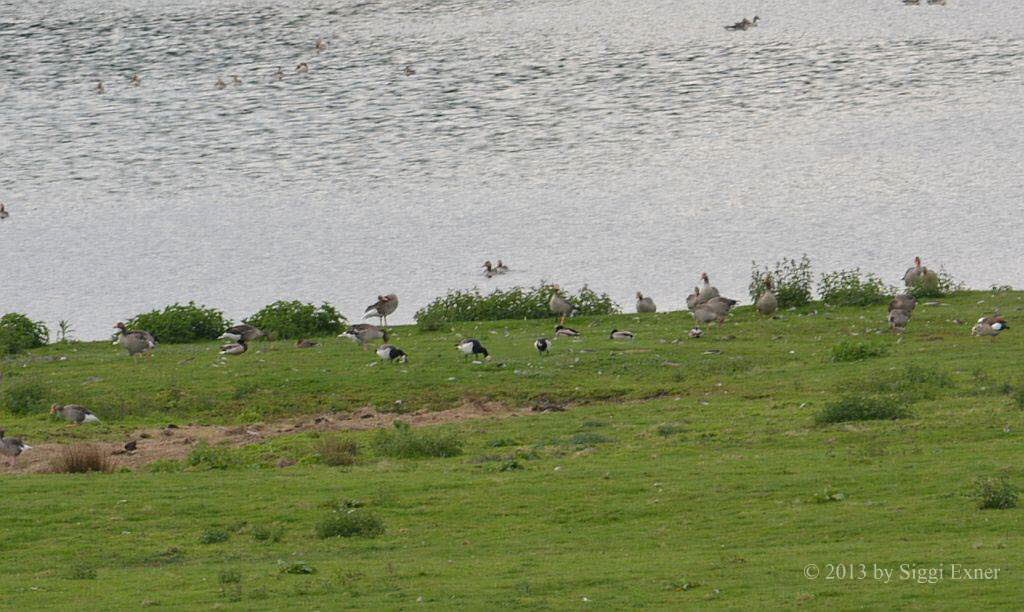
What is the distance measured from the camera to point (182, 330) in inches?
1698

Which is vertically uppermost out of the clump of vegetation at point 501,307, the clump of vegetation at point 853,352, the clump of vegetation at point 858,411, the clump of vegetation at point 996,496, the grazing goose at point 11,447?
the clump of vegetation at point 501,307

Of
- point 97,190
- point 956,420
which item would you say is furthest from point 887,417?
point 97,190

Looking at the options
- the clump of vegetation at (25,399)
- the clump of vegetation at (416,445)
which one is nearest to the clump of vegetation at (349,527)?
the clump of vegetation at (416,445)

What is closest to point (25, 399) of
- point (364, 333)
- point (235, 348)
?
point (235, 348)

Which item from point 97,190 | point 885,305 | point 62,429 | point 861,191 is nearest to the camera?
point 62,429

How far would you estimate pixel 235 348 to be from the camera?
37875mm

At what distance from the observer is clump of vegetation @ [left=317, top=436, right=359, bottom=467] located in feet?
88.1

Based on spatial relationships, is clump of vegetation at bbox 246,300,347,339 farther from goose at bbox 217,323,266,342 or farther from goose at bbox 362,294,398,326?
goose at bbox 217,323,266,342

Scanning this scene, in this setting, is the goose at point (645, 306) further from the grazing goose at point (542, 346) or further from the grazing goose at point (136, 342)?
the grazing goose at point (136, 342)

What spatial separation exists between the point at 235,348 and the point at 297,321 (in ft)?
16.4

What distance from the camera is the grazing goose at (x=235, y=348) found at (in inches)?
1490

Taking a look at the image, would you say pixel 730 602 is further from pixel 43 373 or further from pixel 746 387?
pixel 43 373

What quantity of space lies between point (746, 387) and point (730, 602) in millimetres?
15694

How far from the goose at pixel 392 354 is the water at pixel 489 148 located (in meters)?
11.7
